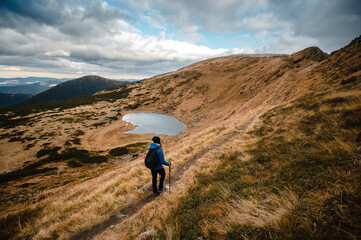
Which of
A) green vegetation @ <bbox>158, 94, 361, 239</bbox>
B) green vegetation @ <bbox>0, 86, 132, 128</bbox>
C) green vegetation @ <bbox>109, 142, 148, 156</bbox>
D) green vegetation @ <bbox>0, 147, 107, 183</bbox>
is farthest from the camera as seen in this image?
green vegetation @ <bbox>0, 86, 132, 128</bbox>

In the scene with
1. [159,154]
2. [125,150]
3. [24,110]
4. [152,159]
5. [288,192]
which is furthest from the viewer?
[24,110]

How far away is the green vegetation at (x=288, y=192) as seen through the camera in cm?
254

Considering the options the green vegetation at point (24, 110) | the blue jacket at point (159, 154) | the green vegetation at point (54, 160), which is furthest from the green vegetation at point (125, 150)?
the green vegetation at point (24, 110)

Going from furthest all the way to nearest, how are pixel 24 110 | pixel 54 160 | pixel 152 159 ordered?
pixel 24 110
pixel 54 160
pixel 152 159

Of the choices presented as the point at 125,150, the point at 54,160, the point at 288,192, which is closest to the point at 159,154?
the point at 288,192

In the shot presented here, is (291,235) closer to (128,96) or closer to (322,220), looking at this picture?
(322,220)

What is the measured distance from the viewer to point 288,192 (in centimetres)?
392

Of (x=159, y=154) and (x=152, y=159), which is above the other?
(x=159, y=154)

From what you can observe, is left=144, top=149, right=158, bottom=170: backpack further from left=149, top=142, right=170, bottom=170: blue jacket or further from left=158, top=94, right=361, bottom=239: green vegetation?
left=158, top=94, right=361, bottom=239: green vegetation

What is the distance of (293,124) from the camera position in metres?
9.89

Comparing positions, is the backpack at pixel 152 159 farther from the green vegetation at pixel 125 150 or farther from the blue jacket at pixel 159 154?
the green vegetation at pixel 125 150

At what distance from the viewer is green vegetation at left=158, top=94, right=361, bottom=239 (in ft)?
8.34

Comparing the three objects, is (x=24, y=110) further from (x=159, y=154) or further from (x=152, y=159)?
(x=159, y=154)

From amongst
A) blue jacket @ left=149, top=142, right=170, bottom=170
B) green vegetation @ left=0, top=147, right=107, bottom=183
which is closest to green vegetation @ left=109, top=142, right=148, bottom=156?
green vegetation @ left=0, top=147, right=107, bottom=183
